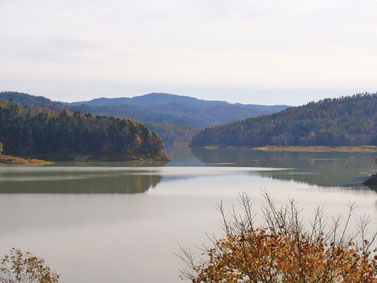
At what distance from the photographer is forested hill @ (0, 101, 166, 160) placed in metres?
148

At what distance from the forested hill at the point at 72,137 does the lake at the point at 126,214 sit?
66.1 meters

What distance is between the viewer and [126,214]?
45938 mm

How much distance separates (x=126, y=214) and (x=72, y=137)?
114390mm

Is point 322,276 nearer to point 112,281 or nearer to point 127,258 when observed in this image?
point 112,281

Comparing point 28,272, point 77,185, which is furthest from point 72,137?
point 28,272

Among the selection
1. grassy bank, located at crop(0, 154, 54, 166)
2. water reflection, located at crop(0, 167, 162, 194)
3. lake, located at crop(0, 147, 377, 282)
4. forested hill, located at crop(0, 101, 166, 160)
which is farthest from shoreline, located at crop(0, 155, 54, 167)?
lake, located at crop(0, 147, 377, 282)

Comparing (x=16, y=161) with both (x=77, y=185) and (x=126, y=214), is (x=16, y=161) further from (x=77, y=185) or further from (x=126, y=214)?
(x=126, y=214)

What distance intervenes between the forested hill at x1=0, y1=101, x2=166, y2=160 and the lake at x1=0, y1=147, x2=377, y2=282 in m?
66.1

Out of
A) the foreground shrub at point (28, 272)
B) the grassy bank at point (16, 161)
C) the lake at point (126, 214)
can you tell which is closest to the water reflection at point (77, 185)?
the lake at point (126, 214)

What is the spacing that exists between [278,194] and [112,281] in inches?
1573

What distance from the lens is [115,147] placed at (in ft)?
517

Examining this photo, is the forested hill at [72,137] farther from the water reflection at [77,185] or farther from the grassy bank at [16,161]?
the water reflection at [77,185]

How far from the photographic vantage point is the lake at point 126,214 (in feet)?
92.0

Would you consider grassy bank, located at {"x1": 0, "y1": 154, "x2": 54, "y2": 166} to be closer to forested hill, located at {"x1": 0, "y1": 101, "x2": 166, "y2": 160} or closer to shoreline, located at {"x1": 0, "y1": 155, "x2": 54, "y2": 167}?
shoreline, located at {"x1": 0, "y1": 155, "x2": 54, "y2": 167}
